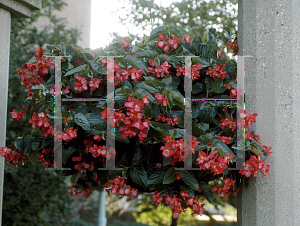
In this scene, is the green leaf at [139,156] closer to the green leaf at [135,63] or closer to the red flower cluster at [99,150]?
the red flower cluster at [99,150]

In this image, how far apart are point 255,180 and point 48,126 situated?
0.93m

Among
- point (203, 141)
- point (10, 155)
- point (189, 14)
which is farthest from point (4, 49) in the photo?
point (189, 14)

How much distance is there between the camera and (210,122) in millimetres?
1246

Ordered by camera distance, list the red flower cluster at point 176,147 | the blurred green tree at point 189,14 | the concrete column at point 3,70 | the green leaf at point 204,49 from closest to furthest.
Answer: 1. the red flower cluster at point 176,147
2. the green leaf at point 204,49
3. the concrete column at point 3,70
4. the blurred green tree at point 189,14

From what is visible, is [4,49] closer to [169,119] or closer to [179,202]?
[169,119]

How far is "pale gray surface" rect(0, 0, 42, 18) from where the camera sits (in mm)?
1566

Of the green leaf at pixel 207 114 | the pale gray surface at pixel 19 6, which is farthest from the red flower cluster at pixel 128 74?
the pale gray surface at pixel 19 6

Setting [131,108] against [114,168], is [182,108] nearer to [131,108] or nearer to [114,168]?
[131,108]

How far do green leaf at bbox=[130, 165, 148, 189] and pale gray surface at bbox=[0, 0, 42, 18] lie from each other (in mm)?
1182

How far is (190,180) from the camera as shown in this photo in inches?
44.6

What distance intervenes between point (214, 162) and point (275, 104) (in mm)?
421

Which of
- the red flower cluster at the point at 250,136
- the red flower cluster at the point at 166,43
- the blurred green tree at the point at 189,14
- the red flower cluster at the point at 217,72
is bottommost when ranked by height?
the red flower cluster at the point at 250,136

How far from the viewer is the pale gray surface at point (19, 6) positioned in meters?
1.57

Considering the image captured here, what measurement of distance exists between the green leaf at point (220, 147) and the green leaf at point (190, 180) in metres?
0.16
